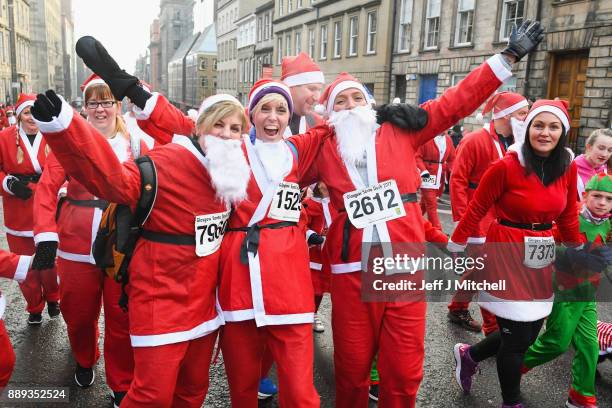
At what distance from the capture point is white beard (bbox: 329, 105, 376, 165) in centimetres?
292

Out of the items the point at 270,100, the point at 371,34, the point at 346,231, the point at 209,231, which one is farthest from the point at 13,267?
the point at 371,34

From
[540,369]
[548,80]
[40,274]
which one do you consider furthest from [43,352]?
[548,80]

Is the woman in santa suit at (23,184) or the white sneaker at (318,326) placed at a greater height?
the woman in santa suit at (23,184)

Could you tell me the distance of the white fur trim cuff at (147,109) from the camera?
3273 millimetres

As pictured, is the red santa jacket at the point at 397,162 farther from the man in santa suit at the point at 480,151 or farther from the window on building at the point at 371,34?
the window on building at the point at 371,34

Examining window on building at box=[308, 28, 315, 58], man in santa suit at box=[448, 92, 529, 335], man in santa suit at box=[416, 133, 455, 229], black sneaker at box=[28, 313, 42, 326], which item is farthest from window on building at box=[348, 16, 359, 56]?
black sneaker at box=[28, 313, 42, 326]

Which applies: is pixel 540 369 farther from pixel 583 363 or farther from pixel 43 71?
pixel 43 71

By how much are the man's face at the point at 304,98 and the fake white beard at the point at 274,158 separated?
58.2 inches

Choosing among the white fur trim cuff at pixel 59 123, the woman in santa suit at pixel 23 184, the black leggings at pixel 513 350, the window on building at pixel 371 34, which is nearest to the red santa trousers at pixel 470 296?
the black leggings at pixel 513 350

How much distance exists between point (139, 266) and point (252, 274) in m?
0.56

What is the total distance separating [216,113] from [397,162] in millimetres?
1053

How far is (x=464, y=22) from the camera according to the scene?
764 inches

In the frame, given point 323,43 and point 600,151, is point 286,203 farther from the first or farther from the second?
point 323,43

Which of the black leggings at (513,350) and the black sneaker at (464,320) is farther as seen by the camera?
the black sneaker at (464,320)
